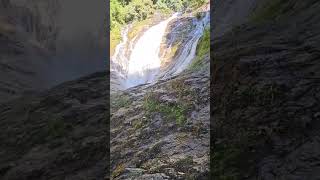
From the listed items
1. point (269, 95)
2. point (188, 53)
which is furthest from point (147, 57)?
point (269, 95)

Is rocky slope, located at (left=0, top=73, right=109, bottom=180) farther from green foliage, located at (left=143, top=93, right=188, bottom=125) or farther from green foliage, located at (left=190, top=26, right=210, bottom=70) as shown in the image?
green foliage, located at (left=190, top=26, right=210, bottom=70)

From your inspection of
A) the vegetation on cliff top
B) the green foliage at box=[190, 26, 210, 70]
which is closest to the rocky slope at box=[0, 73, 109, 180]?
the vegetation on cliff top

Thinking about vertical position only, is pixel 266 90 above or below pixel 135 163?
above

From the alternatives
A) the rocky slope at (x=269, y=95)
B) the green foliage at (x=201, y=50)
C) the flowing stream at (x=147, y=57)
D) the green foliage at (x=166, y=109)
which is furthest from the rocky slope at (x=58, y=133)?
the rocky slope at (x=269, y=95)

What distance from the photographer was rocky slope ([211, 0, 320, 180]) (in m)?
3.91

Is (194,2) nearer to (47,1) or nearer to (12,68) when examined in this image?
(47,1)

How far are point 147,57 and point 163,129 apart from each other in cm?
91

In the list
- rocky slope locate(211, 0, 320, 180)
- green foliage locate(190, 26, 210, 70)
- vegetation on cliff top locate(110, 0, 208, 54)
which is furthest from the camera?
vegetation on cliff top locate(110, 0, 208, 54)

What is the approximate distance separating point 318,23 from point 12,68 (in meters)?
2.96

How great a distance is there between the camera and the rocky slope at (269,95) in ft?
12.8

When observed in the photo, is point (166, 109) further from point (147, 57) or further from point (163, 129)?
point (147, 57)

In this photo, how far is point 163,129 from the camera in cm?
487

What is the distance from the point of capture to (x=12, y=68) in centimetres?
491

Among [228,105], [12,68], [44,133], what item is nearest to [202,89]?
[228,105]
